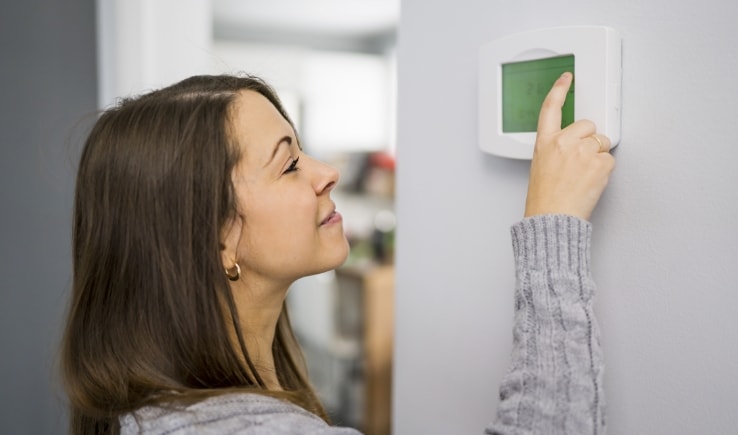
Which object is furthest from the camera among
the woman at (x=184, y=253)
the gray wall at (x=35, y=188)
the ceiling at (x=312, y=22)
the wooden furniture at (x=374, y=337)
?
the ceiling at (x=312, y=22)

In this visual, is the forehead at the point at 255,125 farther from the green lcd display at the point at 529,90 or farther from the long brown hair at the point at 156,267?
the green lcd display at the point at 529,90

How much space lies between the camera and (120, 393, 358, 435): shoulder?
664 millimetres

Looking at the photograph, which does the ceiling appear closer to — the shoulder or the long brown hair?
the long brown hair

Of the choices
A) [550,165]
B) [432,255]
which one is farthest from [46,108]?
[550,165]

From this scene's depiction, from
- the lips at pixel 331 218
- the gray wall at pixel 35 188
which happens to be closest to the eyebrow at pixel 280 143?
the lips at pixel 331 218

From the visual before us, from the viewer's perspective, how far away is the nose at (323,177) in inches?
32.5

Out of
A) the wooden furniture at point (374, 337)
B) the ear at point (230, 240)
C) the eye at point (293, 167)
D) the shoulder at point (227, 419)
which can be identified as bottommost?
the wooden furniture at point (374, 337)

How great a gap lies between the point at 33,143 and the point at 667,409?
154 centimetres

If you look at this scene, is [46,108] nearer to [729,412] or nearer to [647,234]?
[647,234]

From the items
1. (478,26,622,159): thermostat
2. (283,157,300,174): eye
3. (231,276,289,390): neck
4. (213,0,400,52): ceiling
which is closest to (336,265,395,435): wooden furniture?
(213,0,400,52): ceiling

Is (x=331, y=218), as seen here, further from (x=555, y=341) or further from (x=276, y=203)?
(x=555, y=341)

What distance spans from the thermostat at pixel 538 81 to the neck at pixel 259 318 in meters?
0.36

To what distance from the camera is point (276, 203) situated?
78 centimetres

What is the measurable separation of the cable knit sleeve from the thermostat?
11 centimetres
